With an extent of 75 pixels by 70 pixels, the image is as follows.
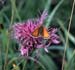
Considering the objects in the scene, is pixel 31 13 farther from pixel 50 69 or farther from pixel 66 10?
pixel 50 69

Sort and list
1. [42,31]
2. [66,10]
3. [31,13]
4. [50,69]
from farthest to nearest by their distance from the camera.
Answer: [66,10]
[31,13]
[50,69]
[42,31]

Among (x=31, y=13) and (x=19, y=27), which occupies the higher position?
(x=31, y=13)

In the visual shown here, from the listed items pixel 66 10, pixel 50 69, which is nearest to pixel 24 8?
pixel 66 10

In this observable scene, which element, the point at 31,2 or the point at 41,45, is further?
the point at 31,2

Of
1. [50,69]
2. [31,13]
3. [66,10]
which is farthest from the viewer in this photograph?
[66,10]

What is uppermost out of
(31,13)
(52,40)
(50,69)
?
(31,13)

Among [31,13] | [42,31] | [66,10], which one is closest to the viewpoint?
[42,31]

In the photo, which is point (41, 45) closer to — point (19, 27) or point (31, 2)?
point (19, 27)

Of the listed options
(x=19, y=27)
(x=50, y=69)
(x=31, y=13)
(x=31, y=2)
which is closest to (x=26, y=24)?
(x=19, y=27)

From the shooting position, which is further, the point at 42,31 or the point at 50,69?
the point at 50,69
